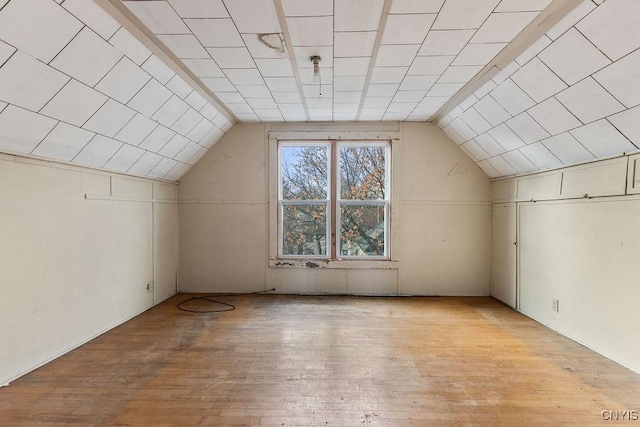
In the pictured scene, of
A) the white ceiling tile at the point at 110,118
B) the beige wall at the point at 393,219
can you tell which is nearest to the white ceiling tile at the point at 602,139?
the beige wall at the point at 393,219

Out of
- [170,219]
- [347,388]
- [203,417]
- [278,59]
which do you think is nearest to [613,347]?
[347,388]

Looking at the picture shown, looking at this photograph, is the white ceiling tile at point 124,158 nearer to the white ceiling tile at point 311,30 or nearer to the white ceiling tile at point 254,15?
the white ceiling tile at point 254,15

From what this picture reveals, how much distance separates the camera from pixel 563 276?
323 centimetres

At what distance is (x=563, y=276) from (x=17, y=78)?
4.48m

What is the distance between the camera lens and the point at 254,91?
3.44m

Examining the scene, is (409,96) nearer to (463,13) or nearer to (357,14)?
(463,13)

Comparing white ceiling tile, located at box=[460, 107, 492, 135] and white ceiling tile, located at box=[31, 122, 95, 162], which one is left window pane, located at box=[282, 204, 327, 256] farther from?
white ceiling tile, located at box=[31, 122, 95, 162]

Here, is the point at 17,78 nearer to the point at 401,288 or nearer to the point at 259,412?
the point at 259,412

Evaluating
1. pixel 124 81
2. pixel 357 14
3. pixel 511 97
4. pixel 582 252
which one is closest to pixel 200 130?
pixel 124 81

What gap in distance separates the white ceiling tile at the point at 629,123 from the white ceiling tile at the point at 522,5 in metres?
0.93

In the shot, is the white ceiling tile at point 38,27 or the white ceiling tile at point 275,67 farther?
the white ceiling tile at point 275,67

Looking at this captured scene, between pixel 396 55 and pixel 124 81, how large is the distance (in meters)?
2.07

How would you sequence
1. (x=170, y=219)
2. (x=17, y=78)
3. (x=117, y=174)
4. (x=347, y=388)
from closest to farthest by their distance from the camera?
(x=17, y=78)
(x=347, y=388)
(x=117, y=174)
(x=170, y=219)

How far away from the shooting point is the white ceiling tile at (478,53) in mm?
2468
